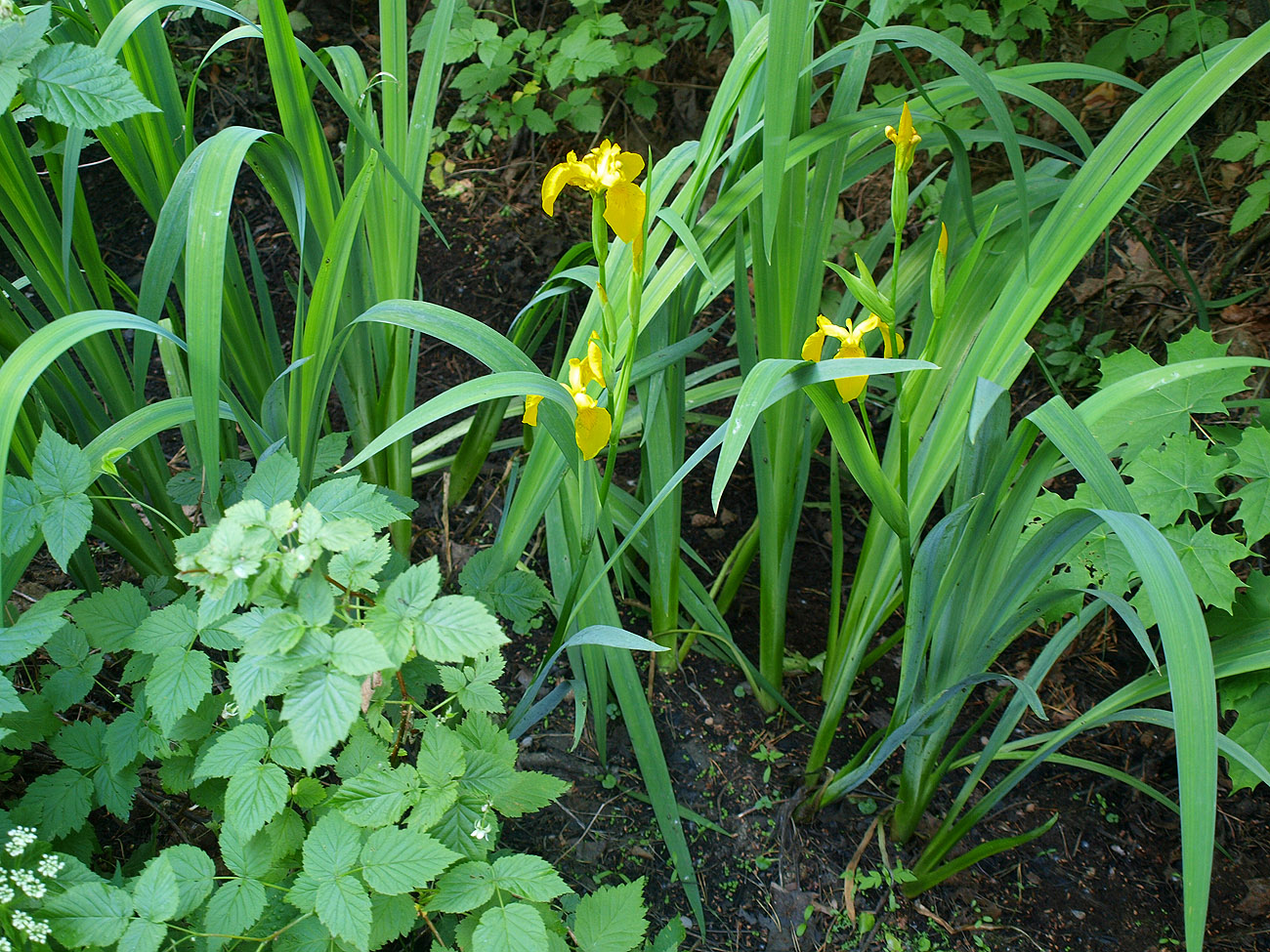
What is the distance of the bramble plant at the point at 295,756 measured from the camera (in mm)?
679

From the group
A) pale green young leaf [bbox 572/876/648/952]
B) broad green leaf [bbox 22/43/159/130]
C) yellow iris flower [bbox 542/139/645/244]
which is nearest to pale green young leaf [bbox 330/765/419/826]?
pale green young leaf [bbox 572/876/648/952]

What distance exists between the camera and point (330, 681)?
0.65 metres

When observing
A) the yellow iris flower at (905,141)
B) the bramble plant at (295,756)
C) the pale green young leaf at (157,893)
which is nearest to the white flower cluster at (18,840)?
the bramble plant at (295,756)

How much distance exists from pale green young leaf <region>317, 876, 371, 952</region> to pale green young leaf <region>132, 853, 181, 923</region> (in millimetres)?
127

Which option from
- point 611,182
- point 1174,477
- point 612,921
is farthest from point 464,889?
point 1174,477

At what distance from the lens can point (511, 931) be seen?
0.72 m

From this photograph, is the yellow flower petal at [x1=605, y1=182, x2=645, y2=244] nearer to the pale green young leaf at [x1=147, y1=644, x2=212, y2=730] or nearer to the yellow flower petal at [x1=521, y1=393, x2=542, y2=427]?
the yellow flower petal at [x1=521, y1=393, x2=542, y2=427]

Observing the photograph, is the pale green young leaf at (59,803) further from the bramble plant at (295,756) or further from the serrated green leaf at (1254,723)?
the serrated green leaf at (1254,723)

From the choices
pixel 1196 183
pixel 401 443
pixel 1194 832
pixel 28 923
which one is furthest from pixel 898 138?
pixel 1196 183

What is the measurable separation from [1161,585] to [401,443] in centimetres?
103

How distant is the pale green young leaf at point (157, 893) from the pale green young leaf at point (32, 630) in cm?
23

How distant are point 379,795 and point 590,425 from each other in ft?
1.29

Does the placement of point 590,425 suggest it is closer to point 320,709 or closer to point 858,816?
point 320,709

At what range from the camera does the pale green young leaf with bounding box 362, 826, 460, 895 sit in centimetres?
71
